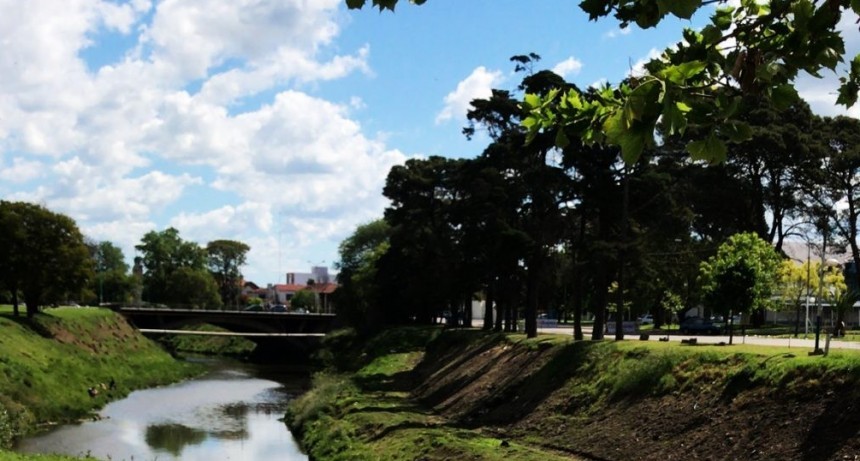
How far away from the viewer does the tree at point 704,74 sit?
Result: 156 inches

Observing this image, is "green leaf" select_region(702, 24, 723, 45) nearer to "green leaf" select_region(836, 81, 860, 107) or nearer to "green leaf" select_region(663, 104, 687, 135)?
"green leaf" select_region(663, 104, 687, 135)

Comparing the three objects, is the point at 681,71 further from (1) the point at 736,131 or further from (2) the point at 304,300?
(2) the point at 304,300

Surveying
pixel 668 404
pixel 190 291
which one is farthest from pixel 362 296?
pixel 190 291

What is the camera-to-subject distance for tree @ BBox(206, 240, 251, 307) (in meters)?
170

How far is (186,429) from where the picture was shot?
133 ft

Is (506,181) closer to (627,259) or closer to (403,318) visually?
(627,259)

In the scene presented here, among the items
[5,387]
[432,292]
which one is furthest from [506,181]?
[5,387]

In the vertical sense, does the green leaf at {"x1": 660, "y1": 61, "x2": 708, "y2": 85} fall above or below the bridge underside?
above

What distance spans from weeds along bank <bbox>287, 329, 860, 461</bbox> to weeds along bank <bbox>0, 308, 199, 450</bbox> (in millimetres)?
12143

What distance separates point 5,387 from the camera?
40.0 meters

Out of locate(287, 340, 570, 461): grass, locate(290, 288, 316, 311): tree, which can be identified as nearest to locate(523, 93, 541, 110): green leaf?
locate(287, 340, 570, 461): grass

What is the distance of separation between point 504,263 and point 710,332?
871 inches

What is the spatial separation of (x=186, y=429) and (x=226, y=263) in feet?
443

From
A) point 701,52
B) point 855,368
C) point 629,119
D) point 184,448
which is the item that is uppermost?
point 701,52
